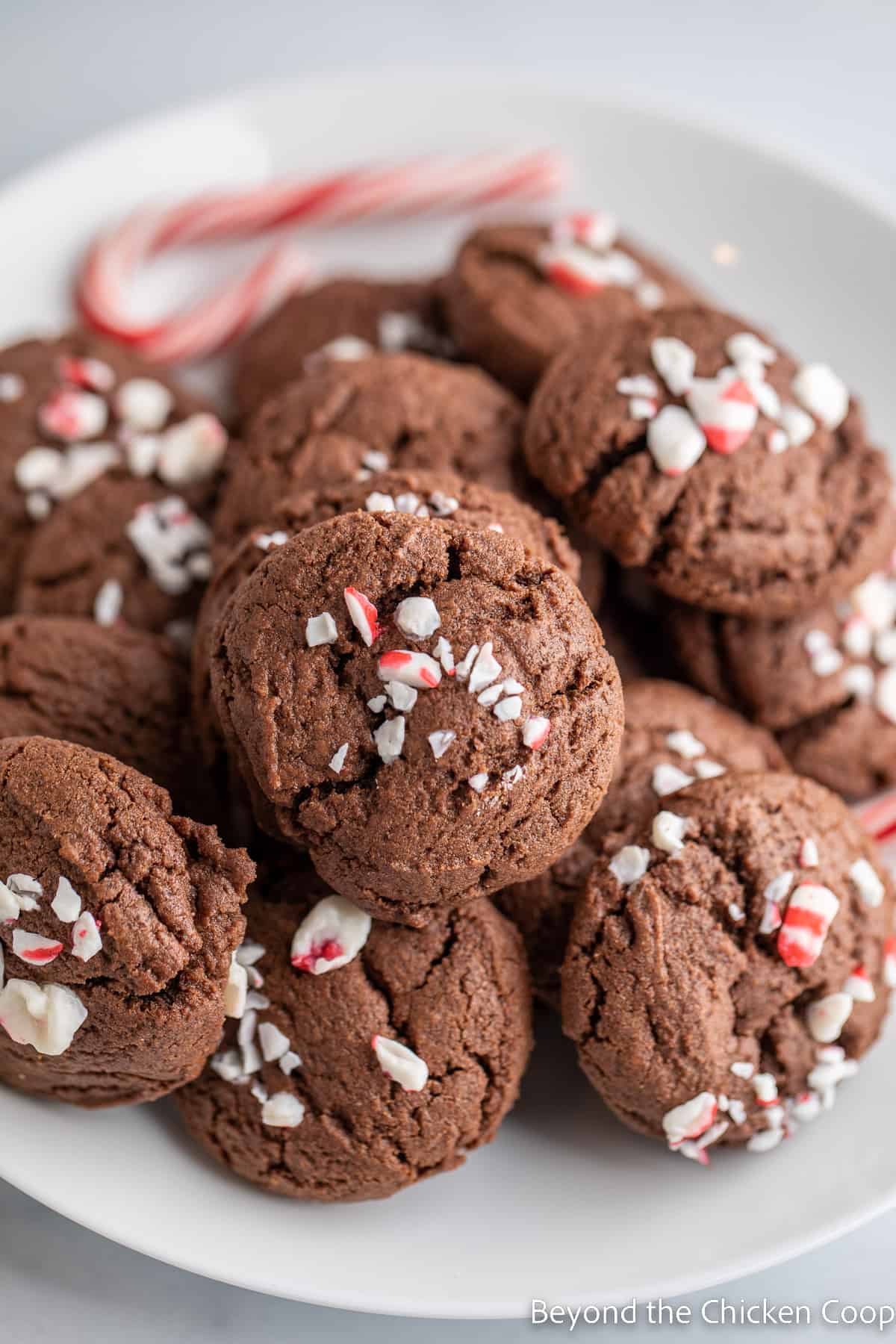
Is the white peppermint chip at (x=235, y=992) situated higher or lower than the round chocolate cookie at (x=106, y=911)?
lower

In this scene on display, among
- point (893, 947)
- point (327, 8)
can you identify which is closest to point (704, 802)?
point (893, 947)

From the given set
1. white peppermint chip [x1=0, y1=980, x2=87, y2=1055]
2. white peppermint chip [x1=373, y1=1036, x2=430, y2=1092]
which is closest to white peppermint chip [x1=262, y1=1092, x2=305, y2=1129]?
white peppermint chip [x1=373, y1=1036, x2=430, y2=1092]

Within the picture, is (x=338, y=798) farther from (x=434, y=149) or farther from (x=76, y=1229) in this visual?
(x=434, y=149)

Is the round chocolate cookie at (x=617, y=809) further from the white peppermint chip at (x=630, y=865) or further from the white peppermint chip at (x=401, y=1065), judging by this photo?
the white peppermint chip at (x=401, y=1065)

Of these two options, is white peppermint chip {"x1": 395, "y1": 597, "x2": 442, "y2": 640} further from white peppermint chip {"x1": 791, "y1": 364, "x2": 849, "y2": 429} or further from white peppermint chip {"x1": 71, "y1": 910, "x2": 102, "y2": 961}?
white peppermint chip {"x1": 791, "y1": 364, "x2": 849, "y2": 429}

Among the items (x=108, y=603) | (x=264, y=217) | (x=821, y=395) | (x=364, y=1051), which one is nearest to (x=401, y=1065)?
(x=364, y=1051)

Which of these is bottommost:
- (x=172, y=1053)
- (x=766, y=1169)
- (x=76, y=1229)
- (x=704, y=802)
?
(x=76, y=1229)

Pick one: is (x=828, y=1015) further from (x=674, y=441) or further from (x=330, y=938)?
(x=674, y=441)

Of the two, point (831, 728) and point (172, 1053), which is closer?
point (172, 1053)

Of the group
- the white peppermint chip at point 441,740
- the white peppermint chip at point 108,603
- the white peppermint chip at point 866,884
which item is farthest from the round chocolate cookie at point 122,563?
the white peppermint chip at point 866,884
